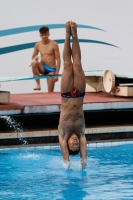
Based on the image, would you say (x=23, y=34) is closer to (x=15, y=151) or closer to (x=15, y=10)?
(x=15, y=10)

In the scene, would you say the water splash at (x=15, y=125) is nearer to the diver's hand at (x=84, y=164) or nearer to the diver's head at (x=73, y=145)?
the diver's hand at (x=84, y=164)

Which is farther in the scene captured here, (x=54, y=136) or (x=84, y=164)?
(x=54, y=136)

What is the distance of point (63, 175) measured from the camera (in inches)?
387

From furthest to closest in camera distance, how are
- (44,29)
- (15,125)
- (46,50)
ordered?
(46,50), (44,29), (15,125)

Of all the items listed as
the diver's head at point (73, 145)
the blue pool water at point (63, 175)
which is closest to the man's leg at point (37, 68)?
the blue pool water at point (63, 175)

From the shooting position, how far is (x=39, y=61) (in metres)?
14.6

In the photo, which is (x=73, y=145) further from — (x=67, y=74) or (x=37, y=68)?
(x=37, y=68)

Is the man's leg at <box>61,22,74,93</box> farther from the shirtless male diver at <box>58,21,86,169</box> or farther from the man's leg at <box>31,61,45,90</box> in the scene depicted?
the man's leg at <box>31,61,45,90</box>

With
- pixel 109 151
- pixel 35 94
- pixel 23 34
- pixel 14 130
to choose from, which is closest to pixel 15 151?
pixel 14 130

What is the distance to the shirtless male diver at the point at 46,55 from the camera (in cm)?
1408

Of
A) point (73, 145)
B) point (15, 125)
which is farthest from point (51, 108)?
point (73, 145)

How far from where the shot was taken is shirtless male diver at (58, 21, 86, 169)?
A: 954 cm

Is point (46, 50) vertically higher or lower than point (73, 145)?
higher

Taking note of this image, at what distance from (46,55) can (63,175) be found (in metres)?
5.02
